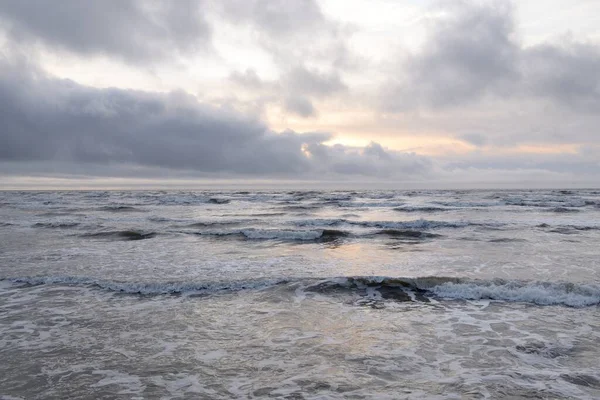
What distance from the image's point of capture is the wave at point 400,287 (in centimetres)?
1035

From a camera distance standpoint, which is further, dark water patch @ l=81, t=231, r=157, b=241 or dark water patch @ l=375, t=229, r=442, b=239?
dark water patch @ l=375, t=229, r=442, b=239

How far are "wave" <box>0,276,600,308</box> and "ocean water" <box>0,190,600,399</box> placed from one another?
0.16 ft

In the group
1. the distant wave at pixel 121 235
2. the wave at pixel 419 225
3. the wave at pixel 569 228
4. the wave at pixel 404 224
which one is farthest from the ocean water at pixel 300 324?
the wave at pixel 404 224

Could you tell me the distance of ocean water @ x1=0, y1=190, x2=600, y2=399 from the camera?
578 centimetres

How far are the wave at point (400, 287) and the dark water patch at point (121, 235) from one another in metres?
10.6

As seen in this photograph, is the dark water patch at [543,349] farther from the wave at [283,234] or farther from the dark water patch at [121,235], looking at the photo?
the dark water patch at [121,235]

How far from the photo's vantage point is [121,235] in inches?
942

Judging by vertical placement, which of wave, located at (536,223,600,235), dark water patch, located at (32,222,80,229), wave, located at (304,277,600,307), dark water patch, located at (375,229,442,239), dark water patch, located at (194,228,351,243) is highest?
wave, located at (536,223,600,235)

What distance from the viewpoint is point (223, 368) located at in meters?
6.29

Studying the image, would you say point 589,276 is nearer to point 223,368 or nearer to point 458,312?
point 458,312

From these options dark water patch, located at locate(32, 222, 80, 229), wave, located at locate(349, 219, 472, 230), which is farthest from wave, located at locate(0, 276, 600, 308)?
dark water patch, located at locate(32, 222, 80, 229)

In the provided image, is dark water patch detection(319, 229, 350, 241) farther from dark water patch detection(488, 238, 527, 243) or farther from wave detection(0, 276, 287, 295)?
wave detection(0, 276, 287, 295)

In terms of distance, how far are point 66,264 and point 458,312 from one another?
13.3 metres

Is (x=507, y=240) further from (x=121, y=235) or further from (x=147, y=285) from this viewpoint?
(x=121, y=235)
